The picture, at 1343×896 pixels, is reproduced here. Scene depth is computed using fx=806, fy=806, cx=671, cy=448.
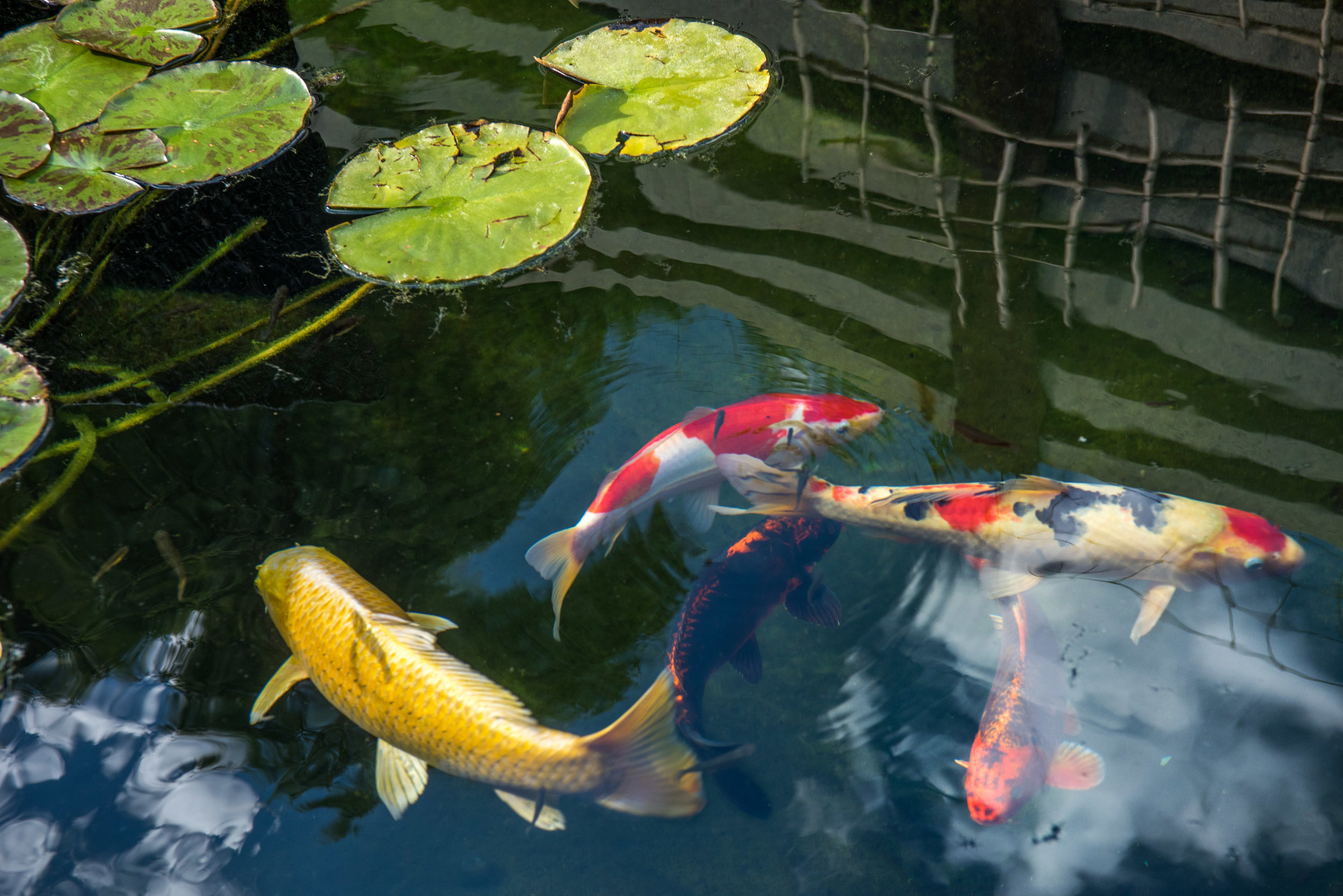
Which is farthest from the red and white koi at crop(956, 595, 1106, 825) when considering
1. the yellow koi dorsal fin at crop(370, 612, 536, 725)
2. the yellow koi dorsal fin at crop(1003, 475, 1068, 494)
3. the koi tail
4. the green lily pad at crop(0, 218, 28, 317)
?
the green lily pad at crop(0, 218, 28, 317)

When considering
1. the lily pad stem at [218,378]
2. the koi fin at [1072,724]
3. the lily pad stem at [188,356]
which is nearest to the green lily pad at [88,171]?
the lily pad stem at [188,356]

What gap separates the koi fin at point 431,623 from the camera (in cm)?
211

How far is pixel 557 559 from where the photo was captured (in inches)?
87.9

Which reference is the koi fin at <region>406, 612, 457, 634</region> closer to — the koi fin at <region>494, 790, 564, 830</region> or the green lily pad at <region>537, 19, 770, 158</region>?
the koi fin at <region>494, 790, 564, 830</region>

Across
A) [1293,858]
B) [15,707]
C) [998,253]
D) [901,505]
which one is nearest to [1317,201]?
[998,253]

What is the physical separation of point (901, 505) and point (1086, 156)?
1.65 meters

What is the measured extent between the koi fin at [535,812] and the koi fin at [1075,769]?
1.16m

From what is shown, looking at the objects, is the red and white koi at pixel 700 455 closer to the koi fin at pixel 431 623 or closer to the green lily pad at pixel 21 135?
the koi fin at pixel 431 623

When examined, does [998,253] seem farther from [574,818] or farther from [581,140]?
[574,818]

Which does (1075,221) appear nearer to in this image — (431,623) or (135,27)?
(431,623)

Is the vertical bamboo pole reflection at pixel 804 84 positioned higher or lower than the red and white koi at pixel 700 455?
higher

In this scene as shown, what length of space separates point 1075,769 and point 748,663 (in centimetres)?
81

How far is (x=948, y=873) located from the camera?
1846mm

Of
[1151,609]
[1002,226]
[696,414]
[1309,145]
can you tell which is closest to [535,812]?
[696,414]
